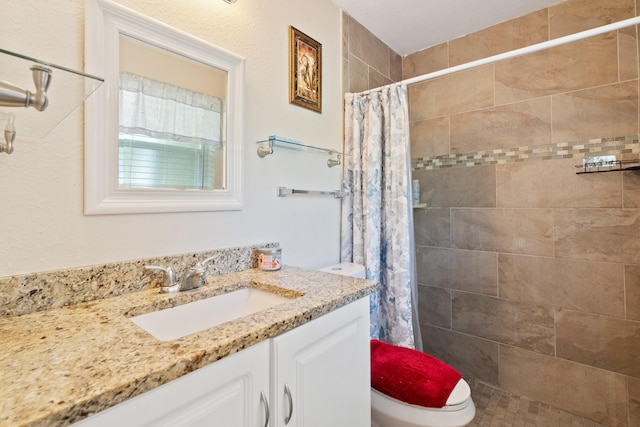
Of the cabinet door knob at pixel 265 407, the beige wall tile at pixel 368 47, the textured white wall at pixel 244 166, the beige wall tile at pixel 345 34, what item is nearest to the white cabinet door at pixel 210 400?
the cabinet door knob at pixel 265 407

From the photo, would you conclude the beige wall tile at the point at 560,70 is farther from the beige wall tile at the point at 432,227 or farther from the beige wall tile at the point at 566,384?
the beige wall tile at the point at 566,384

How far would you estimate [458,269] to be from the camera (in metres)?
2.26

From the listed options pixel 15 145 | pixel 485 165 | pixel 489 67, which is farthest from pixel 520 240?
pixel 15 145

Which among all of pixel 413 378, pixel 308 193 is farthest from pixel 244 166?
pixel 413 378

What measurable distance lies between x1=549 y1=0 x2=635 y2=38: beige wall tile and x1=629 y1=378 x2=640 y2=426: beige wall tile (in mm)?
1995

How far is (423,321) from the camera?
243 centimetres

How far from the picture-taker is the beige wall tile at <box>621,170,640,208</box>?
168 centimetres

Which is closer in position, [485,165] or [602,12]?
[602,12]

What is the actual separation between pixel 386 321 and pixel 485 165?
1244 mm

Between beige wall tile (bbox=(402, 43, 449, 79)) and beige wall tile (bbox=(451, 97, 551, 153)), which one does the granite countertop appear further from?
beige wall tile (bbox=(402, 43, 449, 79))

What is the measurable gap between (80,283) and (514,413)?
90.3 inches

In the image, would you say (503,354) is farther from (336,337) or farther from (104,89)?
(104,89)

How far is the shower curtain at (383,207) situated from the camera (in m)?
1.79

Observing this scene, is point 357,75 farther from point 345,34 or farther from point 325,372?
point 325,372
